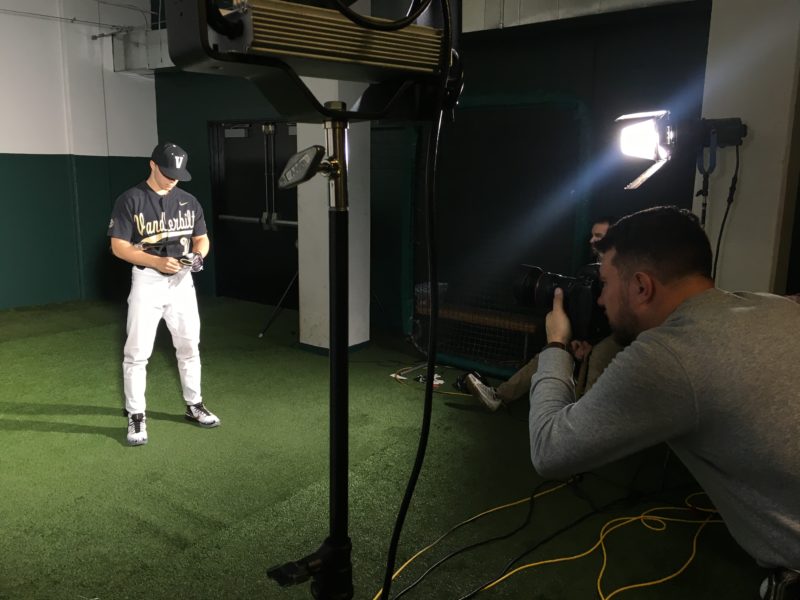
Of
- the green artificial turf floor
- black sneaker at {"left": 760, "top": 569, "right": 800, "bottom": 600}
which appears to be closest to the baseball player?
the green artificial turf floor

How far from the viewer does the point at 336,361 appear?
0.94 meters

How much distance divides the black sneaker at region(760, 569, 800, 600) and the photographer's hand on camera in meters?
0.62

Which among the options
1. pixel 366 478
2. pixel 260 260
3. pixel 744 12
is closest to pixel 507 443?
pixel 366 478

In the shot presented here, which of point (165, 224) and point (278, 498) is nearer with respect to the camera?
point (278, 498)

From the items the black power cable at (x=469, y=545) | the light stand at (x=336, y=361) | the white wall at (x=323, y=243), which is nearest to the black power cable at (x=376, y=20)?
the light stand at (x=336, y=361)

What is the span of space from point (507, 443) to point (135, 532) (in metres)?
1.74

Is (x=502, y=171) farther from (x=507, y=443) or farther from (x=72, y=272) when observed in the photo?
(x=72, y=272)

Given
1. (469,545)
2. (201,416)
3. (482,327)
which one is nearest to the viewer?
(469,545)

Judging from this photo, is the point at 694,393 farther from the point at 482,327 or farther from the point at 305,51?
the point at 482,327

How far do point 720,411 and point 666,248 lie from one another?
0.35 meters

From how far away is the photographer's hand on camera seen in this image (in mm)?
1502

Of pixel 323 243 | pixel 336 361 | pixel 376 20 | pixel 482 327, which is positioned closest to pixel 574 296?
pixel 336 361

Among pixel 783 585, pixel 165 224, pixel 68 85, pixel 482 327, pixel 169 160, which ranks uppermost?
pixel 68 85

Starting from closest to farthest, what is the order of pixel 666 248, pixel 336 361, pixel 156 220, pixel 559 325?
pixel 336 361 < pixel 666 248 < pixel 559 325 < pixel 156 220
